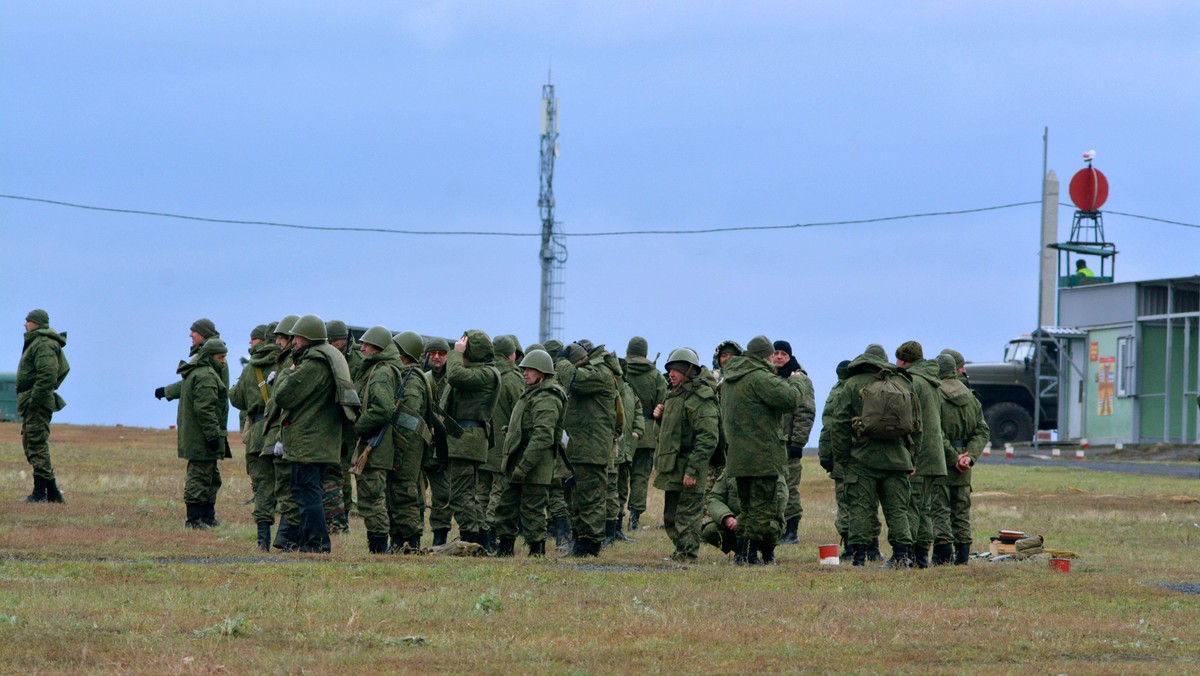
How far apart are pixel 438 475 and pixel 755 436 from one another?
9.97ft

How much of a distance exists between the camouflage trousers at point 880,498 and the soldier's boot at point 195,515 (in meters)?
7.14

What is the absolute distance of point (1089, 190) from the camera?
5419cm

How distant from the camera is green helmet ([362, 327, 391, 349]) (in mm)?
14969

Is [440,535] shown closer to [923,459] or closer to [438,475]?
[438,475]

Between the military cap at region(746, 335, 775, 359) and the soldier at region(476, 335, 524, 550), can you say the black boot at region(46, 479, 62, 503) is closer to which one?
the soldier at region(476, 335, 524, 550)

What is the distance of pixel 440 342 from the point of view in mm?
16594

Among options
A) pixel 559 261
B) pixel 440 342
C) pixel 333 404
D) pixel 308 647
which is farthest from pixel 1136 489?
pixel 559 261

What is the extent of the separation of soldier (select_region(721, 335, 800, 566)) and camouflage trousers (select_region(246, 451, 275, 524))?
4334mm

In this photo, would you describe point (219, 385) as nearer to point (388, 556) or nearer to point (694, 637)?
point (388, 556)

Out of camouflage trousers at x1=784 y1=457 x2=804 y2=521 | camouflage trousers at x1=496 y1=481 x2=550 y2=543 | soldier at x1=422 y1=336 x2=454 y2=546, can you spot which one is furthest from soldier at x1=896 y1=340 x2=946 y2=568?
soldier at x1=422 y1=336 x2=454 y2=546

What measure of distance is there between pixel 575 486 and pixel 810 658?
236 inches

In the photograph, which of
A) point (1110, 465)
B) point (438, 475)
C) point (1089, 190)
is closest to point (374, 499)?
point (438, 475)

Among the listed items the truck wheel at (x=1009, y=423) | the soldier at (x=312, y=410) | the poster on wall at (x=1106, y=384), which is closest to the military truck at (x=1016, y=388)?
the truck wheel at (x=1009, y=423)

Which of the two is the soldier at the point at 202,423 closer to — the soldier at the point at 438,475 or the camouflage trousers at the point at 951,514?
the soldier at the point at 438,475
